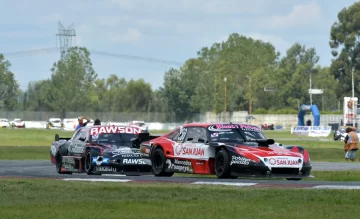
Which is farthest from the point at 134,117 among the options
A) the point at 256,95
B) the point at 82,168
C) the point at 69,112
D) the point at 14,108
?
the point at 82,168

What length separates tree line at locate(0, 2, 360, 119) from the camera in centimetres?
11500

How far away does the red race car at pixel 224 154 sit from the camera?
773 inches

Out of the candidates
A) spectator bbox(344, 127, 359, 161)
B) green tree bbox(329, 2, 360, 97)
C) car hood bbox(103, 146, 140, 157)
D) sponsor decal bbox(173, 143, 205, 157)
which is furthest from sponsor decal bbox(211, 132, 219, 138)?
green tree bbox(329, 2, 360, 97)

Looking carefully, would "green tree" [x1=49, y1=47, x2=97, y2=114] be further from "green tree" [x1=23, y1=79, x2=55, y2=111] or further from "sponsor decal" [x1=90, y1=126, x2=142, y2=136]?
"sponsor decal" [x1=90, y1=126, x2=142, y2=136]

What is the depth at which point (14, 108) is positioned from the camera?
165625mm

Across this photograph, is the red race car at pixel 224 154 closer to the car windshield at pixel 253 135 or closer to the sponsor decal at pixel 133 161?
the car windshield at pixel 253 135

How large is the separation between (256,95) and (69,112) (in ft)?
95.5

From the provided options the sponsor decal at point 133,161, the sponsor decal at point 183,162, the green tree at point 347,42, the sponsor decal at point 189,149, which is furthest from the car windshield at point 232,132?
the green tree at point 347,42

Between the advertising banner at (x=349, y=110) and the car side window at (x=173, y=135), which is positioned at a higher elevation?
the advertising banner at (x=349, y=110)

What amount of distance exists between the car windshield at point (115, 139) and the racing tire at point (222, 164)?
3.92 m

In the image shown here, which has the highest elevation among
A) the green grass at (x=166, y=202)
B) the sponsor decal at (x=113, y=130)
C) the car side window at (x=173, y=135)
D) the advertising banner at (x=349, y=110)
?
the advertising banner at (x=349, y=110)

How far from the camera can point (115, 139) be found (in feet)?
78.1

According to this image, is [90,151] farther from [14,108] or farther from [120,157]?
[14,108]

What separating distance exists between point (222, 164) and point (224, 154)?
246mm
